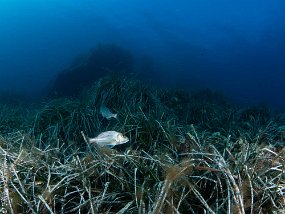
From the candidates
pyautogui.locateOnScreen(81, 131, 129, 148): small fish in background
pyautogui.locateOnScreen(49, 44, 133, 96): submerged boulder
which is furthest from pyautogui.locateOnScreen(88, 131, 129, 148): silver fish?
pyautogui.locateOnScreen(49, 44, 133, 96): submerged boulder

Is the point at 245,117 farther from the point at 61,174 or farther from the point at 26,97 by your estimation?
the point at 26,97

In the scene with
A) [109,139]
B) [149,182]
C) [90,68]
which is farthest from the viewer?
[90,68]

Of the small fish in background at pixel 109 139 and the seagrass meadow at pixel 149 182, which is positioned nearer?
the seagrass meadow at pixel 149 182

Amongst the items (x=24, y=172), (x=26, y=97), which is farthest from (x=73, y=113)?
(x=26, y=97)

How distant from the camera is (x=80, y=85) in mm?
15211

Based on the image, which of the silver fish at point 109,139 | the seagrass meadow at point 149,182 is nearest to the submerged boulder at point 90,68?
the silver fish at point 109,139

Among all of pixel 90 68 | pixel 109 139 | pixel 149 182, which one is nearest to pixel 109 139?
pixel 109 139

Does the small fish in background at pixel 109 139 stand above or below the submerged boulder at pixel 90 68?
above

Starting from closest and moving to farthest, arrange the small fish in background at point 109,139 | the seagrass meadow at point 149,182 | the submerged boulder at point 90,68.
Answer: the seagrass meadow at point 149,182, the small fish in background at point 109,139, the submerged boulder at point 90,68

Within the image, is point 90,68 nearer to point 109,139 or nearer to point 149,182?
point 109,139

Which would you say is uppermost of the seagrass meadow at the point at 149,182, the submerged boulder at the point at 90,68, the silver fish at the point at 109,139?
the seagrass meadow at the point at 149,182

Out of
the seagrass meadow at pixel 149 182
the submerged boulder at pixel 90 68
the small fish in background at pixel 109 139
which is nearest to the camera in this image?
the seagrass meadow at pixel 149 182

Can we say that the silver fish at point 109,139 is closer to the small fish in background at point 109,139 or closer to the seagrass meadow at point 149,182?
the small fish in background at point 109,139

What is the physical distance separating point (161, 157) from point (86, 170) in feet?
1.99
